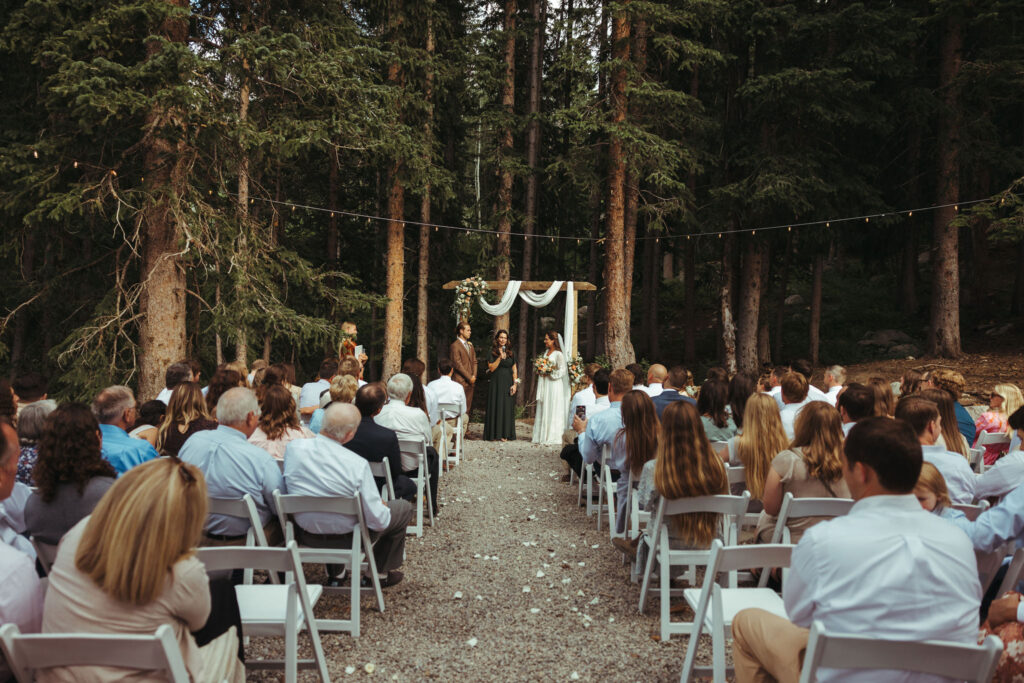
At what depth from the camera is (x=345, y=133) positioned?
12.8 metres

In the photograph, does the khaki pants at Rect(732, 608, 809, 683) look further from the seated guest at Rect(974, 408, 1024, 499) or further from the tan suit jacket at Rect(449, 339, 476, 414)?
the tan suit jacket at Rect(449, 339, 476, 414)

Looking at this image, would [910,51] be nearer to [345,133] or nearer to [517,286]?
[517,286]

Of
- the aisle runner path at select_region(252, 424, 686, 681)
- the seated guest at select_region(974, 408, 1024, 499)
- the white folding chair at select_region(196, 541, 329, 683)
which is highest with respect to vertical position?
the seated guest at select_region(974, 408, 1024, 499)

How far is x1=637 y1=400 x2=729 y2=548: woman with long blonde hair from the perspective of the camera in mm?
4336

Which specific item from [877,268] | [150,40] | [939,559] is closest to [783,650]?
[939,559]

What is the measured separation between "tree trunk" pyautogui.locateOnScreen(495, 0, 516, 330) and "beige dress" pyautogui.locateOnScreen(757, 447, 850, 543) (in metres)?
14.9

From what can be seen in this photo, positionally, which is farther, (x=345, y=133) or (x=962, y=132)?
(x=962, y=132)

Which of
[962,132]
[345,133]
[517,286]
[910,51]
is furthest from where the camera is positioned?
[910,51]

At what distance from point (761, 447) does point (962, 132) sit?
16.6m

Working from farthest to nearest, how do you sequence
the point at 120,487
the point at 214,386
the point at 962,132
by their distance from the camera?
the point at 962,132
the point at 214,386
the point at 120,487

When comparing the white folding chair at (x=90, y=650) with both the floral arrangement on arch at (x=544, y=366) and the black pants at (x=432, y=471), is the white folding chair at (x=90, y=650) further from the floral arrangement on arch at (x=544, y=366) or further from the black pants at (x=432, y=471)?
the floral arrangement on arch at (x=544, y=366)

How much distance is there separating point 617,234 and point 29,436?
527 inches

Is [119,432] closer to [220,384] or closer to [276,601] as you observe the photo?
[220,384]

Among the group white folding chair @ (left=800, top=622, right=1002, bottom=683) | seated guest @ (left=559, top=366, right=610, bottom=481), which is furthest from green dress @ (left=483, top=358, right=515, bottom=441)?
white folding chair @ (left=800, top=622, right=1002, bottom=683)
